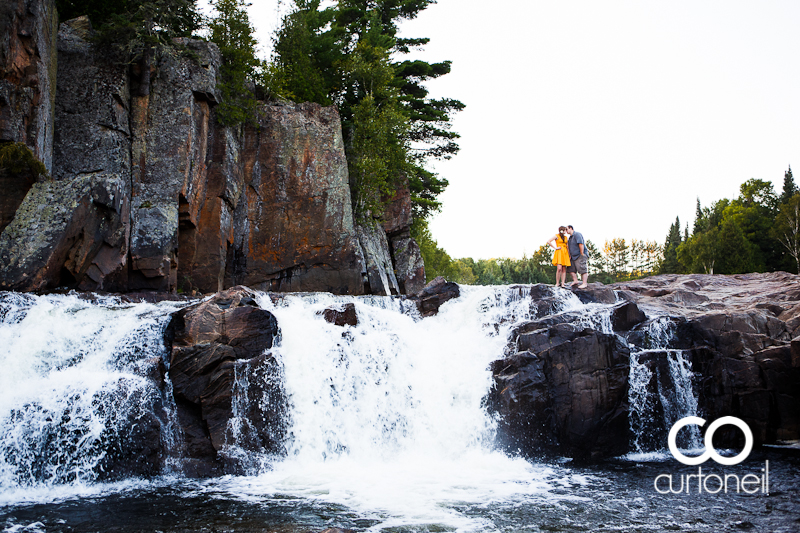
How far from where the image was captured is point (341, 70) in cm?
2805

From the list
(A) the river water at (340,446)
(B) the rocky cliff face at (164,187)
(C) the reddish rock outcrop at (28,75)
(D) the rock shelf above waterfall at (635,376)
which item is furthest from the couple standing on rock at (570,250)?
(C) the reddish rock outcrop at (28,75)

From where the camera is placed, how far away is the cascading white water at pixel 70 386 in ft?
27.9

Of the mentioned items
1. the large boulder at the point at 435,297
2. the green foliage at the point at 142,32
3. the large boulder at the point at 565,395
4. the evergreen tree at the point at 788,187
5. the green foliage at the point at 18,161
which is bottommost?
the large boulder at the point at 565,395

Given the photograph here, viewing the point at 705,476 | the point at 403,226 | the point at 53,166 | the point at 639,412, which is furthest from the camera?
the point at 403,226

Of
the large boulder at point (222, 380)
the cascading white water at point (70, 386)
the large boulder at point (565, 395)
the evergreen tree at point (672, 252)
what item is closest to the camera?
the cascading white water at point (70, 386)

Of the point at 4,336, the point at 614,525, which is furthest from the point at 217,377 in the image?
the point at 614,525

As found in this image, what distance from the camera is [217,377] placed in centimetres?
1009

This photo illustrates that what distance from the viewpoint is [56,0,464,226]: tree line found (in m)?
18.0

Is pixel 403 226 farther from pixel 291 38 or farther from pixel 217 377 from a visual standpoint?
pixel 217 377

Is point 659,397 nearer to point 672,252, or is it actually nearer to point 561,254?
point 561,254

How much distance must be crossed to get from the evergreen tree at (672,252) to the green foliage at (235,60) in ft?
186

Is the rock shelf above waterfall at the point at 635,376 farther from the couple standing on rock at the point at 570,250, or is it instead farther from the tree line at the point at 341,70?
the tree line at the point at 341,70

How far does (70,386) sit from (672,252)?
71208mm

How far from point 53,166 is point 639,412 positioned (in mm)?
16464
